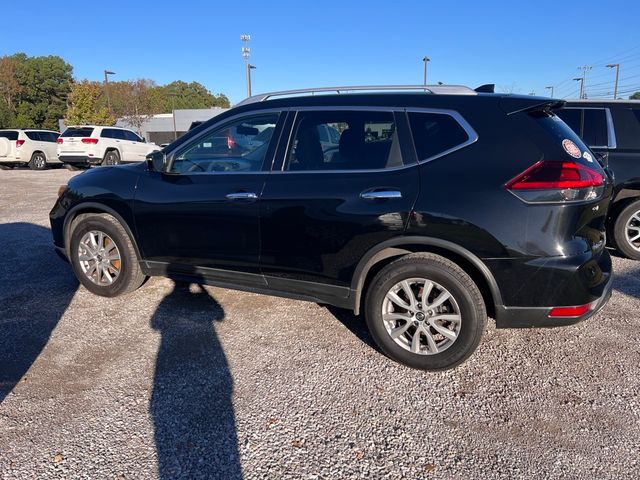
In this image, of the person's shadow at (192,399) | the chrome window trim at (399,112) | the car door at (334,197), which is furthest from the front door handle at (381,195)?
the person's shadow at (192,399)

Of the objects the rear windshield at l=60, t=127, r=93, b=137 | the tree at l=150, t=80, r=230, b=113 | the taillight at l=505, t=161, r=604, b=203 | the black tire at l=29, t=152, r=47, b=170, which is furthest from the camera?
the tree at l=150, t=80, r=230, b=113

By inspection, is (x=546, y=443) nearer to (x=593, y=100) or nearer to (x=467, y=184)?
(x=467, y=184)

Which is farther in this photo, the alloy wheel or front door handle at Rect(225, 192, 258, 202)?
front door handle at Rect(225, 192, 258, 202)

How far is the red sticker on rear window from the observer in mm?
2924

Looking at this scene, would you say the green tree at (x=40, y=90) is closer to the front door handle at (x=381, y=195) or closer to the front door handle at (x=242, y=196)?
the front door handle at (x=242, y=196)

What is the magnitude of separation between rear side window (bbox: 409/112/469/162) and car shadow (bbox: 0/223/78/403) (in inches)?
123

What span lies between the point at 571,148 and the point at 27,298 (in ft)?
15.9

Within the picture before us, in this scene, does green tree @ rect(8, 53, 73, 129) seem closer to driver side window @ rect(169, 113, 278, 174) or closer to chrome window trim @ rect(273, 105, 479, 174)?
driver side window @ rect(169, 113, 278, 174)

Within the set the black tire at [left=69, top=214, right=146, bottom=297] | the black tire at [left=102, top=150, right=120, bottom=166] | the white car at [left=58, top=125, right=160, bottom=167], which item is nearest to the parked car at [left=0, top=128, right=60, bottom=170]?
the white car at [left=58, top=125, right=160, bottom=167]

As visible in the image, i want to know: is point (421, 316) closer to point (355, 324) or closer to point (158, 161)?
point (355, 324)

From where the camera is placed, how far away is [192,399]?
2906 mm

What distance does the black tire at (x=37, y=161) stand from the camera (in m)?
19.5

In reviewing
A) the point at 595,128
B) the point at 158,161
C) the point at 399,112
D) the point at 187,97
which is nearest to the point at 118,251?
the point at 158,161

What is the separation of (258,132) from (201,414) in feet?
7.13
